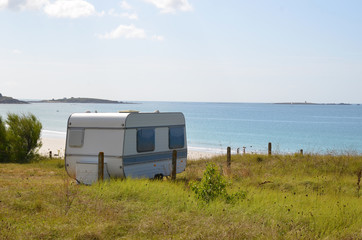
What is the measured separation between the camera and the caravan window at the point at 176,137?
15.2 metres

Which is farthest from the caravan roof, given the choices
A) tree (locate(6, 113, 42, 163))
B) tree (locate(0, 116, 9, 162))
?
tree (locate(0, 116, 9, 162))

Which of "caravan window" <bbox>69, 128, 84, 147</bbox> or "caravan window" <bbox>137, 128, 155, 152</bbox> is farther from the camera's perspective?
"caravan window" <bbox>69, 128, 84, 147</bbox>

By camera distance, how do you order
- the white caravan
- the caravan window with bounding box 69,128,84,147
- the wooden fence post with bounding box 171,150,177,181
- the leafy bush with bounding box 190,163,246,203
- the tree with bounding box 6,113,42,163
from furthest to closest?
1. the tree with bounding box 6,113,42,163
2. the wooden fence post with bounding box 171,150,177,181
3. the caravan window with bounding box 69,128,84,147
4. the white caravan
5. the leafy bush with bounding box 190,163,246,203

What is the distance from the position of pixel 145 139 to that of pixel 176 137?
1879 millimetres

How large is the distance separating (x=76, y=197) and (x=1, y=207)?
1.57 metres

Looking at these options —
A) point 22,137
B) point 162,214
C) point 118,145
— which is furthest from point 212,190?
point 22,137

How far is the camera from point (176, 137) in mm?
15492

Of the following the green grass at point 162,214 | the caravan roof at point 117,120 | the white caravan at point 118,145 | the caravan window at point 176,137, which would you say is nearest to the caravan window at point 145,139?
the white caravan at point 118,145

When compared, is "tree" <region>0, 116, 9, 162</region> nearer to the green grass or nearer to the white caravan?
the white caravan

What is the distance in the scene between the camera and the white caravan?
13.1 meters

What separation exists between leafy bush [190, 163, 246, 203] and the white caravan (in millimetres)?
3961

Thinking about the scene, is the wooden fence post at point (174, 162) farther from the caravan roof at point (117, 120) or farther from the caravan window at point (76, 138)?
the caravan window at point (76, 138)

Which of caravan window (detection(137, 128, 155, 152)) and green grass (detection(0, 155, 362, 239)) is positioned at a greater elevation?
caravan window (detection(137, 128, 155, 152))

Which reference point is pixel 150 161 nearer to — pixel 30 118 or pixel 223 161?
pixel 223 161
